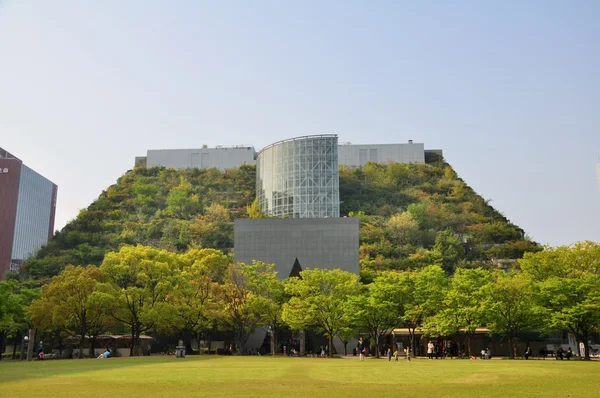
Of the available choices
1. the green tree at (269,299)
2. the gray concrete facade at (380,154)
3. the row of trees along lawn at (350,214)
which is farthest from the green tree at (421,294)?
the gray concrete facade at (380,154)

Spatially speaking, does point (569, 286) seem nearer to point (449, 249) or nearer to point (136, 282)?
point (136, 282)

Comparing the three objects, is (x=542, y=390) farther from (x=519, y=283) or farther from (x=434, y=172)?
(x=434, y=172)

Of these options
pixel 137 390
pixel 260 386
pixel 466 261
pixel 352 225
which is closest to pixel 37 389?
pixel 137 390

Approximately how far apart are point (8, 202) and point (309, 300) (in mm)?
89048

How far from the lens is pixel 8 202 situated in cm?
11369

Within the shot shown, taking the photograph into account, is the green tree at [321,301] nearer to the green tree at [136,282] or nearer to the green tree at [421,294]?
the green tree at [421,294]

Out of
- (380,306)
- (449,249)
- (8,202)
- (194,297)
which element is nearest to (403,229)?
(449,249)

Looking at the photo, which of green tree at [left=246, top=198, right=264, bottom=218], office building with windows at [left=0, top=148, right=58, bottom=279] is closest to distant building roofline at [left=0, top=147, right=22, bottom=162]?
office building with windows at [left=0, top=148, right=58, bottom=279]

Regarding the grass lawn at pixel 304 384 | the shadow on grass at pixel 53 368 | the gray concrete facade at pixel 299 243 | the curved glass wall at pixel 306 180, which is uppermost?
the curved glass wall at pixel 306 180

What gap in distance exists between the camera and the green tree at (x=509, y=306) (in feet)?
133

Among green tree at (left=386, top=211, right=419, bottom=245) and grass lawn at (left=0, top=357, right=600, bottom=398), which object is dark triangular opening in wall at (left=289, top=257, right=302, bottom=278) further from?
grass lawn at (left=0, top=357, right=600, bottom=398)

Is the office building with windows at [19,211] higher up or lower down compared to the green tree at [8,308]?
higher up

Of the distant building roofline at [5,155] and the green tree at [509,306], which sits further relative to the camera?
the distant building roofline at [5,155]

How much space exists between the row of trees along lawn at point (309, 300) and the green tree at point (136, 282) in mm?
86
